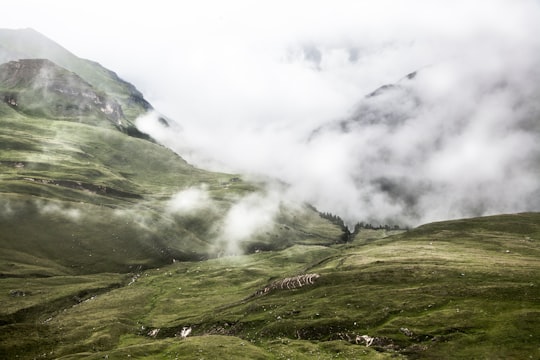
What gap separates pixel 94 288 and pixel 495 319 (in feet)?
548

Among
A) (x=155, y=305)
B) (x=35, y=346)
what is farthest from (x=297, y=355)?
(x=155, y=305)

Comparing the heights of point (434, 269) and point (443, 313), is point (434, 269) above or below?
above

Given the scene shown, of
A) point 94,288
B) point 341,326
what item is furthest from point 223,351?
point 94,288

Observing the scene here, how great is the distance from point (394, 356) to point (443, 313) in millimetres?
19993

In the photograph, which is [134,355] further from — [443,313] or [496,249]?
[496,249]

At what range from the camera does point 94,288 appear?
7761 inches

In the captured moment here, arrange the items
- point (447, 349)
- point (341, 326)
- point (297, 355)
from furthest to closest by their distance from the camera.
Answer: point (341, 326) → point (297, 355) → point (447, 349)

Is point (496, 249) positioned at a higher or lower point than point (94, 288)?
higher

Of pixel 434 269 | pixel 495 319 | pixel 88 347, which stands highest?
pixel 434 269

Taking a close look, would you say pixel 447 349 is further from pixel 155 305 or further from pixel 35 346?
pixel 155 305

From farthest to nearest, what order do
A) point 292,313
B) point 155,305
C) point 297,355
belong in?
point 155,305, point 292,313, point 297,355

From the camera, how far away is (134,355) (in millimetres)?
87625

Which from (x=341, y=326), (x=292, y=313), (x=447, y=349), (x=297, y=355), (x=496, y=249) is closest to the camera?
(x=447, y=349)

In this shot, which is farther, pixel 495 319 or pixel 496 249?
pixel 496 249
